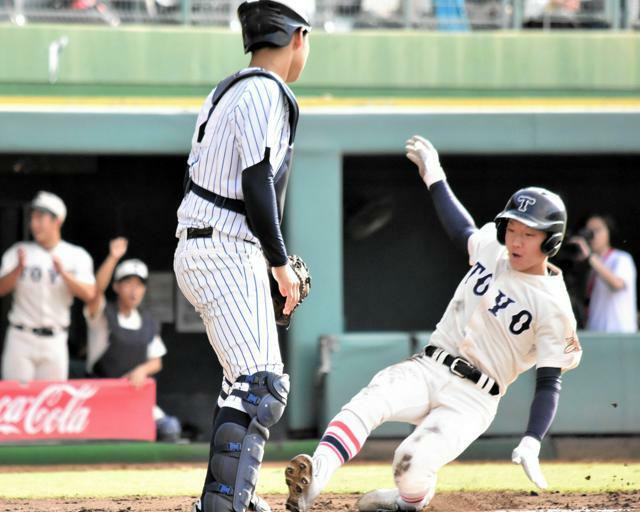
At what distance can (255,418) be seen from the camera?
405 centimetres

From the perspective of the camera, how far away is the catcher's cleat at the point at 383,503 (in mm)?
4965

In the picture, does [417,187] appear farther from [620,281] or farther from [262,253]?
[262,253]

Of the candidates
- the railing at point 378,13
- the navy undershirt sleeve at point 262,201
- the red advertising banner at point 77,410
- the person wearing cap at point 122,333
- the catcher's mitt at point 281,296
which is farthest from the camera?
the railing at point 378,13

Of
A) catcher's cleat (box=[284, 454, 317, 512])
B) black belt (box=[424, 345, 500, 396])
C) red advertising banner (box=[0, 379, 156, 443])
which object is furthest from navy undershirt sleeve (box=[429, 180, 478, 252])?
red advertising banner (box=[0, 379, 156, 443])

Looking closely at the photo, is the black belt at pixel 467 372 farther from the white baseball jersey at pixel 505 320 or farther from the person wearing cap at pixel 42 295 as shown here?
the person wearing cap at pixel 42 295

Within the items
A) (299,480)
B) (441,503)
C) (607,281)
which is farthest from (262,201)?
(607,281)

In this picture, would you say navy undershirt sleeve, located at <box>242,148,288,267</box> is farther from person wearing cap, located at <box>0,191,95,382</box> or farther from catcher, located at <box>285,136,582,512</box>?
person wearing cap, located at <box>0,191,95,382</box>

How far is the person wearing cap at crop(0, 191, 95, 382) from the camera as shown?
824 cm

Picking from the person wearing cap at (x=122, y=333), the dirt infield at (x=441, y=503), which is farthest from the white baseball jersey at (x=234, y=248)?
the person wearing cap at (x=122, y=333)

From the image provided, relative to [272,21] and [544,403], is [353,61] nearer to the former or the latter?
[272,21]

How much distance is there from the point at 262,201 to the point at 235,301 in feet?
1.23

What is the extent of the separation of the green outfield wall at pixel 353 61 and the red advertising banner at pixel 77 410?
2.26 m

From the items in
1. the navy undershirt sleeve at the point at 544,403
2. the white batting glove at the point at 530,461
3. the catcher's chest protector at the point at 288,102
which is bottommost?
the white batting glove at the point at 530,461

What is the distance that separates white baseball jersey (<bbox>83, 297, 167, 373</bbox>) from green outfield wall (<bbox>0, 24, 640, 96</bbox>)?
172 centimetres
